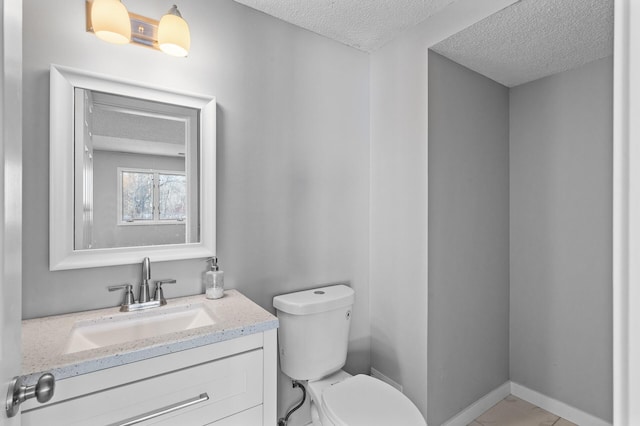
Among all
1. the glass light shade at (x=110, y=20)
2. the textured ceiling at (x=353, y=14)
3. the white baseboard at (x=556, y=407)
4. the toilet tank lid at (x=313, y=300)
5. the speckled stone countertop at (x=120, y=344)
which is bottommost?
the white baseboard at (x=556, y=407)

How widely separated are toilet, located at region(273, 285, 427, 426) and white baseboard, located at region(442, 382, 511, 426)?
69cm

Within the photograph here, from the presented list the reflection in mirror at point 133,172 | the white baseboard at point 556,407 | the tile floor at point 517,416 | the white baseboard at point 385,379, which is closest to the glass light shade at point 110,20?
the reflection in mirror at point 133,172

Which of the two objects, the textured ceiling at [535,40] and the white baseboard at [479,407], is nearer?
the textured ceiling at [535,40]

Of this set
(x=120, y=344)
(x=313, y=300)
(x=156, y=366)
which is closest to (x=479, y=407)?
(x=313, y=300)

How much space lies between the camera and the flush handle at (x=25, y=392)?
587 mm

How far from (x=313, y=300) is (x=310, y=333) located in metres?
0.16

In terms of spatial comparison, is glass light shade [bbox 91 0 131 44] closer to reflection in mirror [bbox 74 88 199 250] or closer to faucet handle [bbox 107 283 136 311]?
reflection in mirror [bbox 74 88 199 250]

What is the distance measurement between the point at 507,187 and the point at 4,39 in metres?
2.60

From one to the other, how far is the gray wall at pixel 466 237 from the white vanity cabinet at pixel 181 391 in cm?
104

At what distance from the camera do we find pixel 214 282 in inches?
58.5

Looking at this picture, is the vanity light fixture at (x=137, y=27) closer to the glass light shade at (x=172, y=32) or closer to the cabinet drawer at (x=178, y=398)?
the glass light shade at (x=172, y=32)

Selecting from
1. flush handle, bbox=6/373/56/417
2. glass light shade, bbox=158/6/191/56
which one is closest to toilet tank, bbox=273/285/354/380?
flush handle, bbox=6/373/56/417

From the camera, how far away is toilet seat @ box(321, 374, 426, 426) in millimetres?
1322
